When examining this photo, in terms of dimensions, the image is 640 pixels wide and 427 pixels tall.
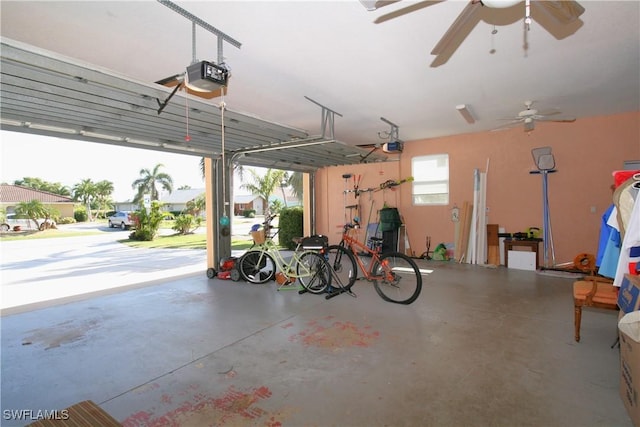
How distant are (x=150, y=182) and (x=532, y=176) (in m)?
25.2

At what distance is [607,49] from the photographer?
305 cm

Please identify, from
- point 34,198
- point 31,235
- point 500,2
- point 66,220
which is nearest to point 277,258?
point 500,2

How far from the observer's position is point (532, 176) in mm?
6152

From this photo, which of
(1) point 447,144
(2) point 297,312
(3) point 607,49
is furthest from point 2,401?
(1) point 447,144

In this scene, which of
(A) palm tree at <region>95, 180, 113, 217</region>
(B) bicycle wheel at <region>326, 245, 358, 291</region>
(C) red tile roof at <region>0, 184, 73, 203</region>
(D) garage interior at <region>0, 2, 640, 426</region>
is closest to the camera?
(D) garage interior at <region>0, 2, 640, 426</region>

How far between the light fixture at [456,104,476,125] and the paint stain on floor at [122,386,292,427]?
4629 millimetres

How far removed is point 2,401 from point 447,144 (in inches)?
301

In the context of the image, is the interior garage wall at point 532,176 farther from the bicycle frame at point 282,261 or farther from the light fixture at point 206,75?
the light fixture at point 206,75

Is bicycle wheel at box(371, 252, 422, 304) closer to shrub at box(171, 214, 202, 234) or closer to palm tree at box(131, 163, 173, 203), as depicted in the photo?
shrub at box(171, 214, 202, 234)

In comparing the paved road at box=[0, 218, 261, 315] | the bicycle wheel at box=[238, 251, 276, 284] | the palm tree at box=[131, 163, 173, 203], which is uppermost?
the palm tree at box=[131, 163, 173, 203]

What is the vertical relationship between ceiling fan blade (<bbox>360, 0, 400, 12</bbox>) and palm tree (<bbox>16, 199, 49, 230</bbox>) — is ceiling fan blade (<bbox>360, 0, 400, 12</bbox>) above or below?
above

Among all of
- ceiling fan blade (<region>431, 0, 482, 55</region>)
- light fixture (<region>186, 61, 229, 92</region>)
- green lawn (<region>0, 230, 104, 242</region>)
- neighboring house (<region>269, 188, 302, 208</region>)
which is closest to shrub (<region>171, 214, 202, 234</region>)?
neighboring house (<region>269, 188, 302, 208</region>)

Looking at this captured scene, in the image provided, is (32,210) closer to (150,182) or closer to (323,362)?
(150,182)

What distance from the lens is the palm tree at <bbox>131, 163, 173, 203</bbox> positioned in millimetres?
24062
